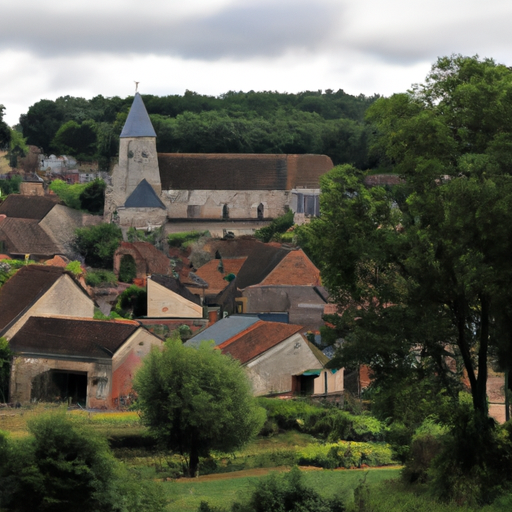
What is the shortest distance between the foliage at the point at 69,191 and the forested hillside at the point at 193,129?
22.3 ft

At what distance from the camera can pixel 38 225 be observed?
2349 inches

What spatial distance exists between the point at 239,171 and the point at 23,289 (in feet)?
113

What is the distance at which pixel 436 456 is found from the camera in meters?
23.7

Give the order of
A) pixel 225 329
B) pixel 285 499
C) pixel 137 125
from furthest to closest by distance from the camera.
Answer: pixel 137 125
pixel 225 329
pixel 285 499

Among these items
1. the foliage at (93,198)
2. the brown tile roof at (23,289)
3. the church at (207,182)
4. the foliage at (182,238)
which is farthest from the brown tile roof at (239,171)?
the brown tile roof at (23,289)

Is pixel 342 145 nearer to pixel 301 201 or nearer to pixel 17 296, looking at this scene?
pixel 301 201

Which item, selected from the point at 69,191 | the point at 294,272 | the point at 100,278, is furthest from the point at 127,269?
the point at 69,191

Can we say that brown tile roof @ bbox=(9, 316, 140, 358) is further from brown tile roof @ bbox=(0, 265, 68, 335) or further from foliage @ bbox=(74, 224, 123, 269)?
foliage @ bbox=(74, 224, 123, 269)

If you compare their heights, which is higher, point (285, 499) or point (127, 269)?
point (127, 269)

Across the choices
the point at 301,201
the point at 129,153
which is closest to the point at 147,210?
the point at 129,153

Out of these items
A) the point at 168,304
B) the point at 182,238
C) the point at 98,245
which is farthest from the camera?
the point at 182,238

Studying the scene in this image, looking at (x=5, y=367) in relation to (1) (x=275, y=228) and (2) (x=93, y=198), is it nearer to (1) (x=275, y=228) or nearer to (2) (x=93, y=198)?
(2) (x=93, y=198)

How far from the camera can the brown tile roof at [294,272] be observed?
50.0 meters

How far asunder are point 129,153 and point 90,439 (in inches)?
1964
